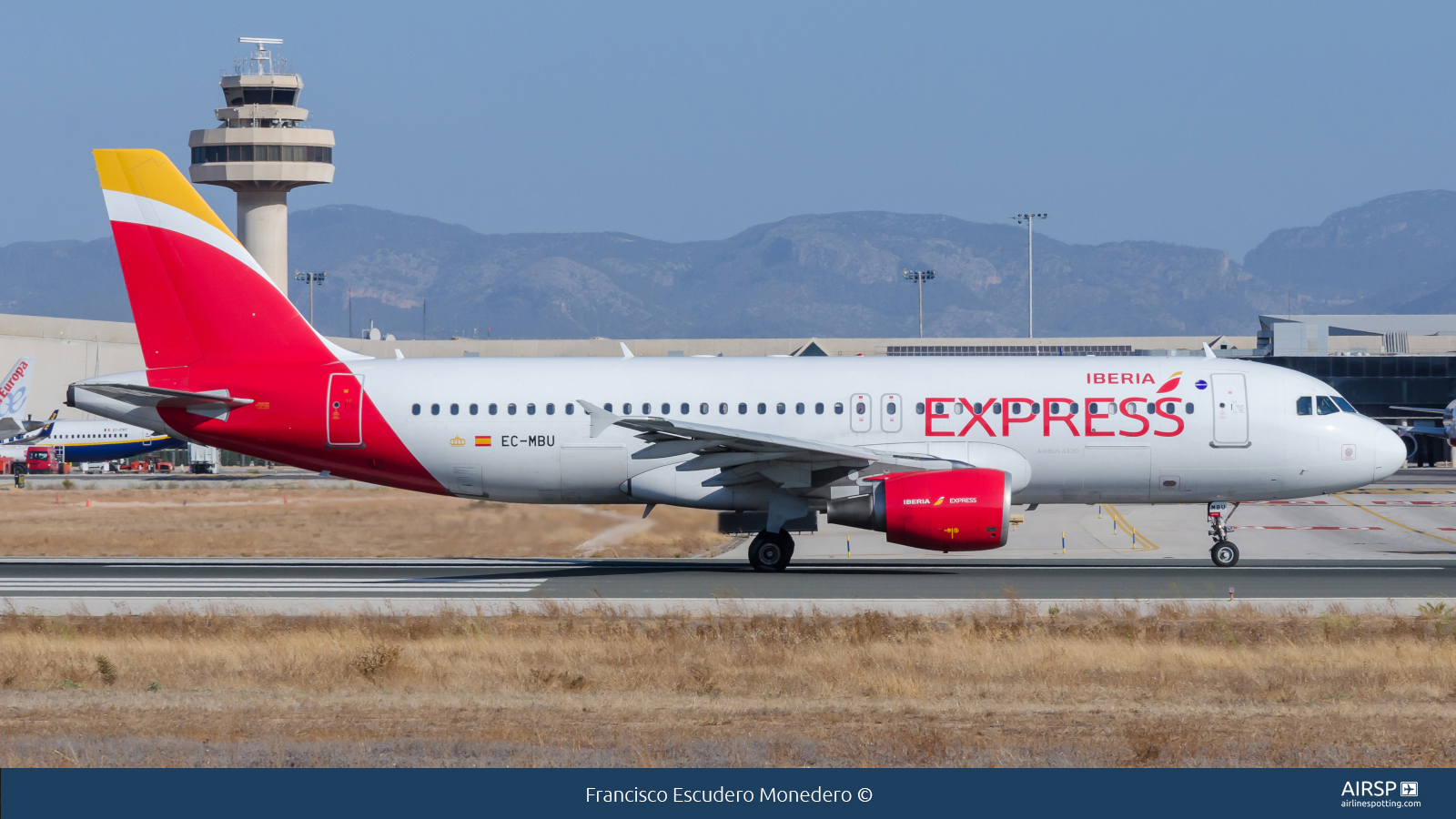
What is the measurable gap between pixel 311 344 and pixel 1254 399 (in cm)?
1896

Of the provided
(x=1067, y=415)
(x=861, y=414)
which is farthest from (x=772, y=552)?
(x=1067, y=415)

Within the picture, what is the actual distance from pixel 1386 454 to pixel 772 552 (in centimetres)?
1223

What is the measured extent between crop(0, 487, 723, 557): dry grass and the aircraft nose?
13564 millimetres

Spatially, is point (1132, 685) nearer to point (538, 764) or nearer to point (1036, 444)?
point (538, 764)

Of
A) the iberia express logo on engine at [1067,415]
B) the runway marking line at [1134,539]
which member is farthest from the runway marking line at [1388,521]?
the iberia express logo on engine at [1067,415]

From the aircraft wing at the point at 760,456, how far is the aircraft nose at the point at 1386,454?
27.3ft

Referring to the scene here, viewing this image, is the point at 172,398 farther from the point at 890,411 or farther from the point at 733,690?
the point at 733,690

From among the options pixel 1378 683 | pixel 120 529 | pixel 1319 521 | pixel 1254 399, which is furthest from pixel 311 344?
pixel 1319 521

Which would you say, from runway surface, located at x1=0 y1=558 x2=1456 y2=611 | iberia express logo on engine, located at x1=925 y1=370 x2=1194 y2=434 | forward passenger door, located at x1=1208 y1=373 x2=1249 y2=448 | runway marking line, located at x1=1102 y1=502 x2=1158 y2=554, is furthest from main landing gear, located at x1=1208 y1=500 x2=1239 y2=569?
iberia express logo on engine, located at x1=925 y1=370 x2=1194 y2=434

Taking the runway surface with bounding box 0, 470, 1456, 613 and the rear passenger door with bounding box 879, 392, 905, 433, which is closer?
the runway surface with bounding box 0, 470, 1456, 613

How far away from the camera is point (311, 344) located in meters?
29.4

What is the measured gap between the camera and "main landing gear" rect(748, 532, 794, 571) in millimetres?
28531
